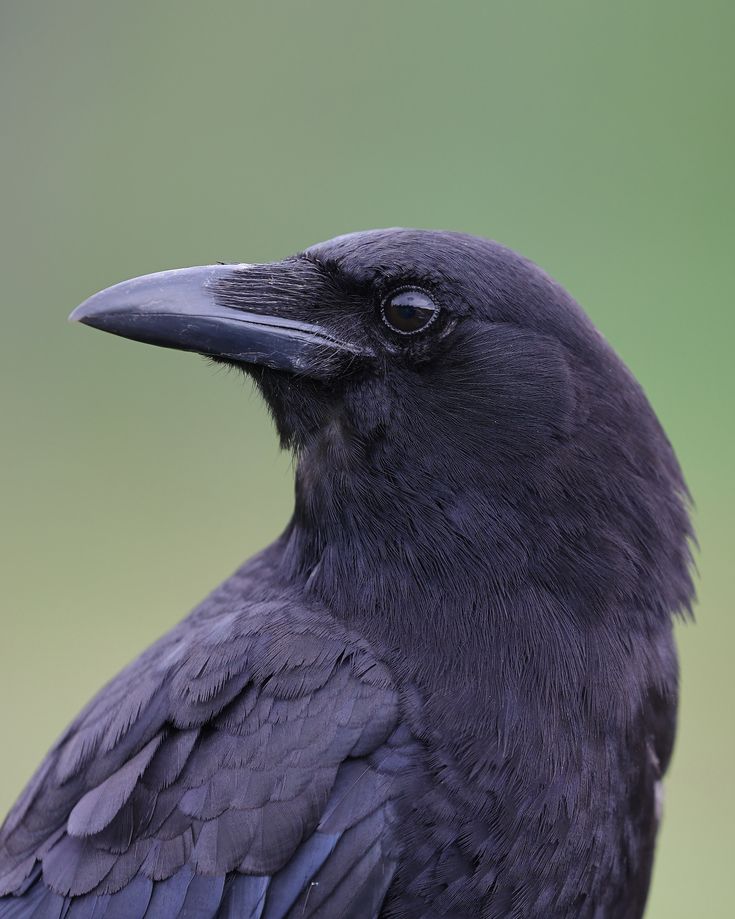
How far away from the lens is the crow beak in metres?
3.27

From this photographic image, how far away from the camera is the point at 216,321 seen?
10.9 feet

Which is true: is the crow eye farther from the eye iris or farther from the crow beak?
the crow beak

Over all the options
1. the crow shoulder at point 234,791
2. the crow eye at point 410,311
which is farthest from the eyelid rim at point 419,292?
the crow shoulder at point 234,791

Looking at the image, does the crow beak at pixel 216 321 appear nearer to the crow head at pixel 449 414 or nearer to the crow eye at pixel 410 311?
the crow head at pixel 449 414

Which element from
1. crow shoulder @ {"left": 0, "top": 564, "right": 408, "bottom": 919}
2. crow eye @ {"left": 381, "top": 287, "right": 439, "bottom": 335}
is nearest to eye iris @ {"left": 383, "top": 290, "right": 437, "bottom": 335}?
crow eye @ {"left": 381, "top": 287, "right": 439, "bottom": 335}

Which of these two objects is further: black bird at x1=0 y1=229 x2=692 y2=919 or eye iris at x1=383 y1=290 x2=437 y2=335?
eye iris at x1=383 y1=290 x2=437 y2=335

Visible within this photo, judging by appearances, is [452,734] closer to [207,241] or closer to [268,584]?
[268,584]

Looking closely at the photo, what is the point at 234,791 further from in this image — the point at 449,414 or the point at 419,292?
the point at 419,292

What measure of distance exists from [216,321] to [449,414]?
0.64m

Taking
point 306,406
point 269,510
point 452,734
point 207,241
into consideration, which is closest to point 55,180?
point 207,241

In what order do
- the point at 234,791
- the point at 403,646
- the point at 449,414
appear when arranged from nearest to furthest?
the point at 234,791, the point at 403,646, the point at 449,414

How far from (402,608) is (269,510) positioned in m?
6.05

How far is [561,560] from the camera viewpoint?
324cm

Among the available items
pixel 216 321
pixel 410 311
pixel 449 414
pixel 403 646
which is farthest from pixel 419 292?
pixel 403 646
